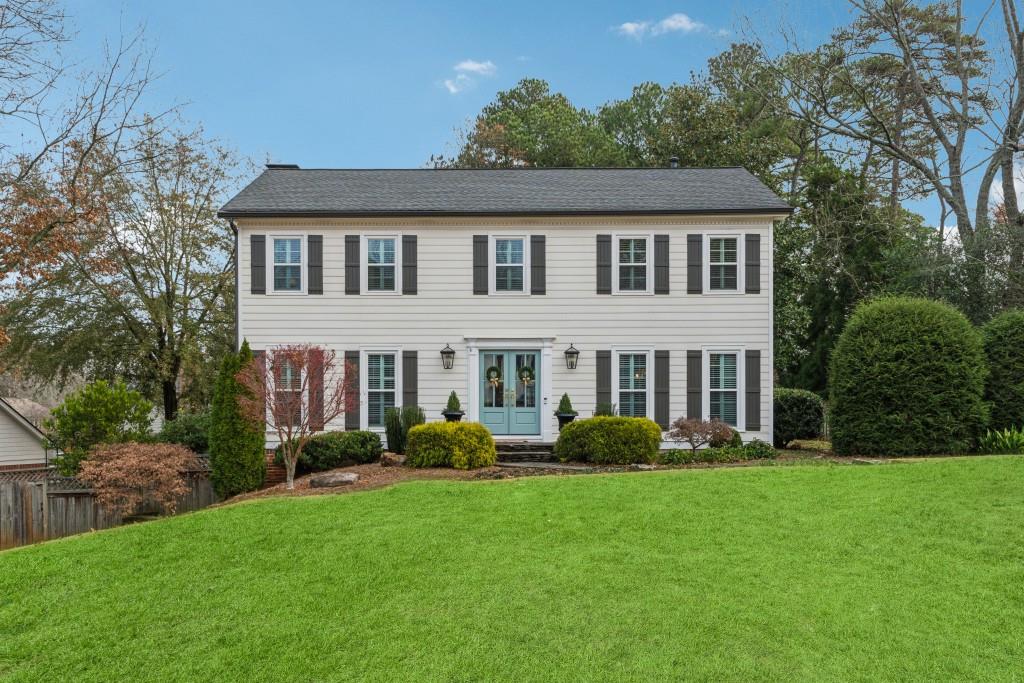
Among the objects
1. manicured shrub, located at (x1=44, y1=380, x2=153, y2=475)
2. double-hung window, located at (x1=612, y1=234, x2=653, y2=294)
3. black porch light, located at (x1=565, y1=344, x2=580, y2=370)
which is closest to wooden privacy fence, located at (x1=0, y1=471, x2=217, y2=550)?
manicured shrub, located at (x1=44, y1=380, x2=153, y2=475)

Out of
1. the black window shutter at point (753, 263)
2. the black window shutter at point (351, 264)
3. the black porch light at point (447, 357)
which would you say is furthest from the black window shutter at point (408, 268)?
the black window shutter at point (753, 263)

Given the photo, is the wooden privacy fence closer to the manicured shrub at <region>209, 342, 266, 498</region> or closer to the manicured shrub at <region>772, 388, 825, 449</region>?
the manicured shrub at <region>209, 342, 266, 498</region>

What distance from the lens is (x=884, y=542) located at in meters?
6.37

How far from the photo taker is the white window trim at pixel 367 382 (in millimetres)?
14516

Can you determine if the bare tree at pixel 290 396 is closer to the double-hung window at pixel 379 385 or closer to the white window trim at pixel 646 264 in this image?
the double-hung window at pixel 379 385

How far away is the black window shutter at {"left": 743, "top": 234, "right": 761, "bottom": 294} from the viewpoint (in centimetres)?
1450

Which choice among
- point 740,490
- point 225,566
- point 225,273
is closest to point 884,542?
point 740,490

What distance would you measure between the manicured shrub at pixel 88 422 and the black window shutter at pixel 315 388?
14.2ft

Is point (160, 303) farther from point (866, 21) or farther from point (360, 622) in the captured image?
point (866, 21)

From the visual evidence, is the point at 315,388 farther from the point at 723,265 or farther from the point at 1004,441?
the point at 1004,441

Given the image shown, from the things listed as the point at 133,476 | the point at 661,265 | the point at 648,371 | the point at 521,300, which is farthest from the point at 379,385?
the point at 661,265

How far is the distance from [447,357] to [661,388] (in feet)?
15.9

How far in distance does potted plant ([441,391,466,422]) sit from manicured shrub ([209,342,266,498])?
4190 millimetres

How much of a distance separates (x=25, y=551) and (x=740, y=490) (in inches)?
337
